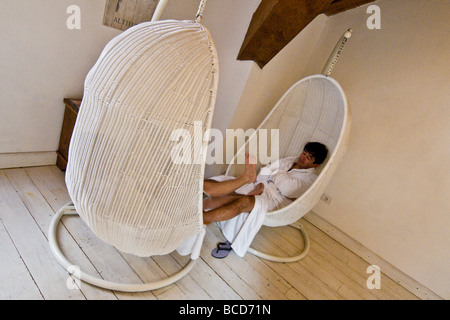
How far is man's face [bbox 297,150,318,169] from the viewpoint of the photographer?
2.24 metres

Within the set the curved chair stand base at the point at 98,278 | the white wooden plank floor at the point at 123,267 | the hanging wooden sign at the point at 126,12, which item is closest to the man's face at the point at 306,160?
the white wooden plank floor at the point at 123,267

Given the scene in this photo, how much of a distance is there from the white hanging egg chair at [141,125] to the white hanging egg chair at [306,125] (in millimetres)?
976

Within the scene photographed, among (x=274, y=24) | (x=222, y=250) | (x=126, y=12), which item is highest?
(x=274, y=24)

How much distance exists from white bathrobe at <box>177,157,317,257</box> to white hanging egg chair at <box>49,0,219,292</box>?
0.50 metres

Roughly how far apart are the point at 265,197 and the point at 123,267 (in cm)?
103

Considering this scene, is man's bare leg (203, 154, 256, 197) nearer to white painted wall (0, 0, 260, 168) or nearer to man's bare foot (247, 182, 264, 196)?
man's bare foot (247, 182, 264, 196)

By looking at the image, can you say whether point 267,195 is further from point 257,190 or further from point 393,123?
point 393,123

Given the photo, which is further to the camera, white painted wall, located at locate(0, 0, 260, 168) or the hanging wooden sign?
the hanging wooden sign

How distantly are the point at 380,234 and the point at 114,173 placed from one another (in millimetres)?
2164

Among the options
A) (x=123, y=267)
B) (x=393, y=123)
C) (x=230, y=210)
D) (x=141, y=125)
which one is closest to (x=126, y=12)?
(x=141, y=125)

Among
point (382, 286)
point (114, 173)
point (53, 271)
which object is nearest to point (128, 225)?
point (114, 173)

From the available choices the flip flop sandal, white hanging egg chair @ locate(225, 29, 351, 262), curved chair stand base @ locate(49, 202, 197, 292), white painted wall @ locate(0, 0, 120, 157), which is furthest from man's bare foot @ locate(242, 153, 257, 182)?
white painted wall @ locate(0, 0, 120, 157)

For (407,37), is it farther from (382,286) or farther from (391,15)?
(382,286)

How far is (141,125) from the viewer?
999mm
